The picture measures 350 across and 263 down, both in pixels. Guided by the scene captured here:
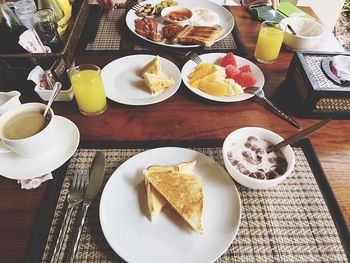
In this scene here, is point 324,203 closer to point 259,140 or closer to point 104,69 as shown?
point 259,140

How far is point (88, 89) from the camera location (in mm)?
1086

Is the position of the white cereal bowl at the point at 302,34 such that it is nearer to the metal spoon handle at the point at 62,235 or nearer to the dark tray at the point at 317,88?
the dark tray at the point at 317,88

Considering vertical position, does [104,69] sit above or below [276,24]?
below

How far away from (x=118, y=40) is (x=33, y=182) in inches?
36.7

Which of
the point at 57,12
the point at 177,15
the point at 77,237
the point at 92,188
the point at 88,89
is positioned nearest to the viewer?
the point at 77,237

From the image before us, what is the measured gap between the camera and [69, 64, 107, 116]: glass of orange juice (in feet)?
3.59

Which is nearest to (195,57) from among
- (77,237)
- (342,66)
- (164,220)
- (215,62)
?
(215,62)

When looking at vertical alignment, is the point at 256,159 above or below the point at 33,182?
above

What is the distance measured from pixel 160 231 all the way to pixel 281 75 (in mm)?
955

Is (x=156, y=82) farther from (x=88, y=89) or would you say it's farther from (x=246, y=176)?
(x=246, y=176)

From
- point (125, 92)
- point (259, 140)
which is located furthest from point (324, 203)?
point (125, 92)

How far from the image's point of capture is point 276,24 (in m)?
1.42

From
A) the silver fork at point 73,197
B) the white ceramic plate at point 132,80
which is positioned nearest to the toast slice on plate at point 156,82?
the white ceramic plate at point 132,80

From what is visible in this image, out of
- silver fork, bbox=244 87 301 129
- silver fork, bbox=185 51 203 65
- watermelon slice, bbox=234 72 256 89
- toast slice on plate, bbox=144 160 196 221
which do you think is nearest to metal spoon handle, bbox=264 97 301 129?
silver fork, bbox=244 87 301 129
